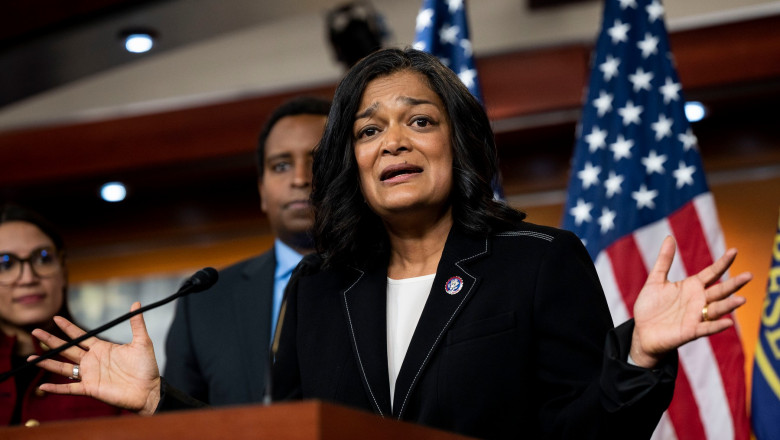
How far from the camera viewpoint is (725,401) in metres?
2.85

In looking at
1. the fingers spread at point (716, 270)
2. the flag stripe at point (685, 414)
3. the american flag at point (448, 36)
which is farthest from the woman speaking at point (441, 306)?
the flag stripe at point (685, 414)

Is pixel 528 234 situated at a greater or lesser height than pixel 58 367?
greater

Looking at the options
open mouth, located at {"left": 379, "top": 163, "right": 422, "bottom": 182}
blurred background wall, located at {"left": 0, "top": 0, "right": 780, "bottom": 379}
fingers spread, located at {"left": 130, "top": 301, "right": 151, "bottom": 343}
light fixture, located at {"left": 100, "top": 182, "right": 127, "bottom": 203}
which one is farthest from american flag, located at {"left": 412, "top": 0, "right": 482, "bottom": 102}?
light fixture, located at {"left": 100, "top": 182, "right": 127, "bottom": 203}

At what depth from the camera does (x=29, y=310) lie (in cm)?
271

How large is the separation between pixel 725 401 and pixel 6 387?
2.07 meters

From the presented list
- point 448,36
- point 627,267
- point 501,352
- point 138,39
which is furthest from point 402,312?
point 138,39

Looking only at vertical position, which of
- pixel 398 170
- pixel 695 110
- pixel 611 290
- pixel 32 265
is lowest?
pixel 611 290

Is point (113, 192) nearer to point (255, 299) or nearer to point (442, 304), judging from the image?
point (255, 299)

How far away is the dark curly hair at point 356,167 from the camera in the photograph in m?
1.96

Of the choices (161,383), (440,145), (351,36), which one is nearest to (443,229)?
(440,145)

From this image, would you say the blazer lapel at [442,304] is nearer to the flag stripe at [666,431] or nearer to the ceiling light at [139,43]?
the flag stripe at [666,431]

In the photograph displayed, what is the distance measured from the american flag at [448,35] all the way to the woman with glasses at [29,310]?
1.35 meters

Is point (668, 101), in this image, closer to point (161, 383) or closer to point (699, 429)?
point (699, 429)

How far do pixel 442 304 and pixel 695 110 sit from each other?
2910 mm
